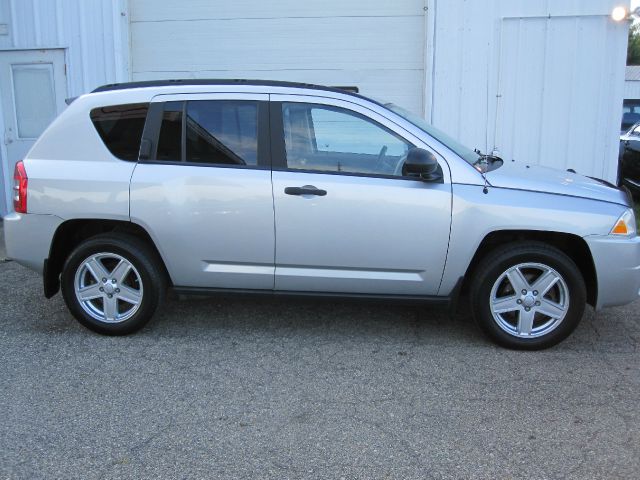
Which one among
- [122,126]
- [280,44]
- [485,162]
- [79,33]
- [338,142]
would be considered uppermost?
[79,33]

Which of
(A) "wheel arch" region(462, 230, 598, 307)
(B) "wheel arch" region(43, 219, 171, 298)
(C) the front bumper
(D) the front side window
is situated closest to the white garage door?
(D) the front side window

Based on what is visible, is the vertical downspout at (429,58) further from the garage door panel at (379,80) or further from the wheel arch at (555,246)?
the wheel arch at (555,246)

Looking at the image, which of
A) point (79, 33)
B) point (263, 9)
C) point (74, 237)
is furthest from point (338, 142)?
point (79, 33)

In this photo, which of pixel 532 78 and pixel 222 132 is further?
pixel 532 78

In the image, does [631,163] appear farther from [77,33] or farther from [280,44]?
[77,33]

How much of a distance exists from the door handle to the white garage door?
419 centimetres

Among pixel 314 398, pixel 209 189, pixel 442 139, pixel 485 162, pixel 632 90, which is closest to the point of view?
pixel 314 398

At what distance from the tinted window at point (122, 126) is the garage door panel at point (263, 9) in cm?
408

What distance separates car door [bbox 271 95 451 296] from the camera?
4.44 metres

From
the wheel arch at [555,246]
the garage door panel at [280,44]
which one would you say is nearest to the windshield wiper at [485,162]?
the wheel arch at [555,246]

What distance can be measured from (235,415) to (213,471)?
559 mm

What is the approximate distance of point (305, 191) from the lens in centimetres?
447

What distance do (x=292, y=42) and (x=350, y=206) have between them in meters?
4.58

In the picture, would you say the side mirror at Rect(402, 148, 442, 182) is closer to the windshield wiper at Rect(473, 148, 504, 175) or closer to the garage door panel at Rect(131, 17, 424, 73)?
the windshield wiper at Rect(473, 148, 504, 175)
